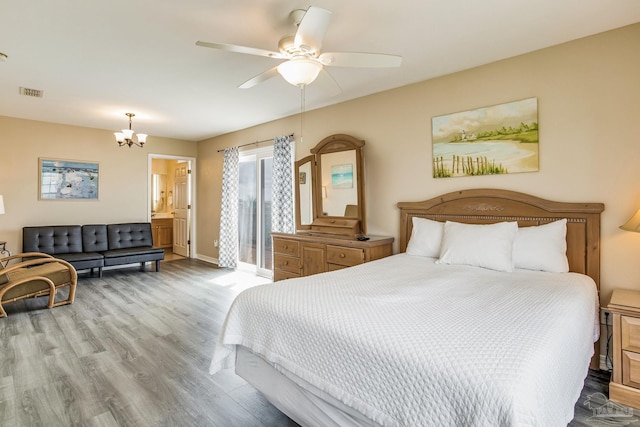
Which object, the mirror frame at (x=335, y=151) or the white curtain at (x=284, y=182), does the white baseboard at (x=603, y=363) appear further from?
the white curtain at (x=284, y=182)

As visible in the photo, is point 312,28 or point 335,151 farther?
point 335,151

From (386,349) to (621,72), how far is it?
279 centimetres

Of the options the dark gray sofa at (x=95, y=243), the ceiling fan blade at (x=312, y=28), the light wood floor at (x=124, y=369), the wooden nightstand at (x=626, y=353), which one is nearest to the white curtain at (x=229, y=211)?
the dark gray sofa at (x=95, y=243)

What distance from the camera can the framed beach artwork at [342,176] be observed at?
13.0 ft

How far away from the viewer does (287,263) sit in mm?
4188

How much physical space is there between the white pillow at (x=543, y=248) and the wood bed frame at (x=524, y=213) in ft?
0.39

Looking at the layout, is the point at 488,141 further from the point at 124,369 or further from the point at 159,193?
the point at 159,193

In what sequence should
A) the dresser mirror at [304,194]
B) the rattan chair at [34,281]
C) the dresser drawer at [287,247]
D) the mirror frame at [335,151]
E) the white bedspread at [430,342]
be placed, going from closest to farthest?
the white bedspread at [430,342]
the rattan chair at [34,281]
the mirror frame at [335,151]
the dresser drawer at [287,247]
the dresser mirror at [304,194]

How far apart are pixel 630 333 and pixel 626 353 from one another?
13 cm

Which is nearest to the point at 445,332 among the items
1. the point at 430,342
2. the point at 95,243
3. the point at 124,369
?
the point at 430,342

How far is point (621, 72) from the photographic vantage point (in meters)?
2.44

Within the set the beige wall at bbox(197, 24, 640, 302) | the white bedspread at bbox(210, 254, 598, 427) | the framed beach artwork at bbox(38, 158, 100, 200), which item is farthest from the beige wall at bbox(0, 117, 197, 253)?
the white bedspread at bbox(210, 254, 598, 427)

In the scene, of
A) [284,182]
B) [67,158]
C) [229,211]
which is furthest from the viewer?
[229,211]

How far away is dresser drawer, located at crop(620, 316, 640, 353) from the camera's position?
2.06m
